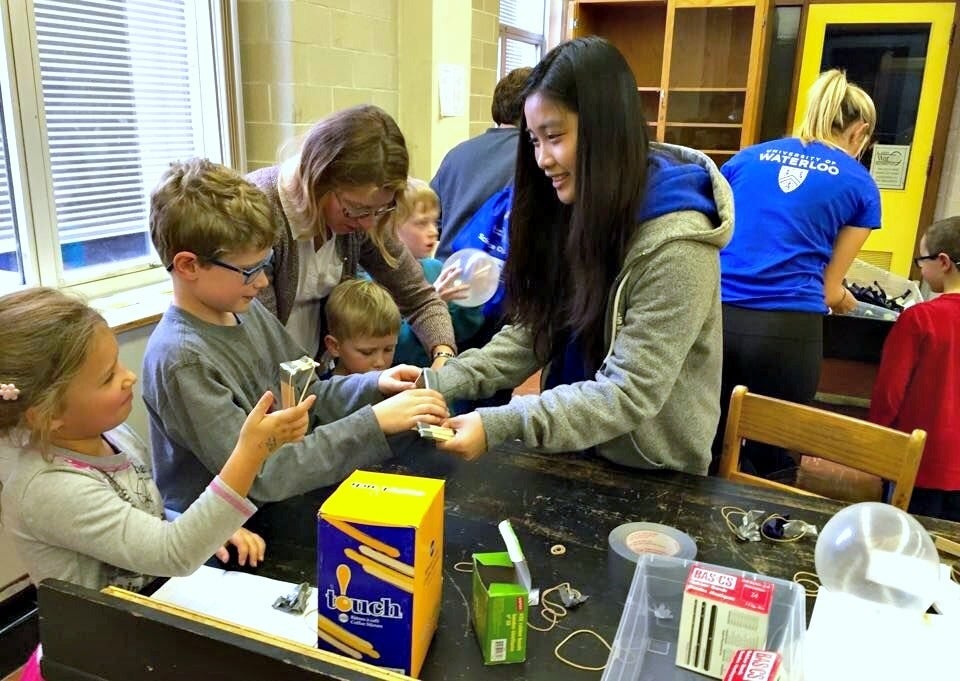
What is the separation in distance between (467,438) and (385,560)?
507 millimetres

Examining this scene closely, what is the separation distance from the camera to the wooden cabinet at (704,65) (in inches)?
194

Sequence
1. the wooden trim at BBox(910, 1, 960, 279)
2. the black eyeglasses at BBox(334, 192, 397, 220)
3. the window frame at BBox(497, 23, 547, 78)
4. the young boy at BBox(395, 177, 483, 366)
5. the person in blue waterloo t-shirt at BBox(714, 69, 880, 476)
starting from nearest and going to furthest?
the black eyeglasses at BBox(334, 192, 397, 220)
the young boy at BBox(395, 177, 483, 366)
the person in blue waterloo t-shirt at BBox(714, 69, 880, 476)
the wooden trim at BBox(910, 1, 960, 279)
the window frame at BBox(497, 23, 547, 78)

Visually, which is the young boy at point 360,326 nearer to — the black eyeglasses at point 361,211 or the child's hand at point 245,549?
the black eyeglasses at point 361,211

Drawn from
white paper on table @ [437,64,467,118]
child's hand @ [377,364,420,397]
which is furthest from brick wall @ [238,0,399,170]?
child's hand @ [377,364,420,397]

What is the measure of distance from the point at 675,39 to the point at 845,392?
2.96 metres

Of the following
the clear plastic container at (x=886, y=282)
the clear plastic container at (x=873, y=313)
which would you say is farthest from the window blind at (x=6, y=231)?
the clear plastic container at (x=886, y=282)

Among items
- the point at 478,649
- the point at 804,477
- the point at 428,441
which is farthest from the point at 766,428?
the point at 478,649

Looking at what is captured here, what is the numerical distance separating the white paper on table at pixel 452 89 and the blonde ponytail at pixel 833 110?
5.03 ft

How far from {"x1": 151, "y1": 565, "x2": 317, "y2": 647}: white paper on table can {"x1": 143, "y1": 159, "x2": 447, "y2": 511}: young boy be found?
18 centimetres

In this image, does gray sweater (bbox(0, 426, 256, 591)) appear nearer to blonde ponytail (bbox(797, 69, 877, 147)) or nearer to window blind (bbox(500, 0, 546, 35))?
blonde ponytail (bbox(797, 69, 877, 147))

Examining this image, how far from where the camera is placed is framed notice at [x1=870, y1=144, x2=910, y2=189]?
4836 mm

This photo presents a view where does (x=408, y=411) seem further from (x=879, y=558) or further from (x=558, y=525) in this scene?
(x=879, y=558)

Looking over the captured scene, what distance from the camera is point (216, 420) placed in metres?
1.21

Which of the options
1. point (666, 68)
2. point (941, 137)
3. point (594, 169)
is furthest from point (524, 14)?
point (594, 169)
